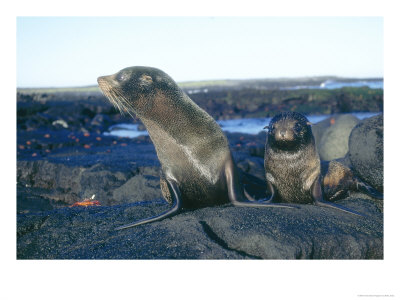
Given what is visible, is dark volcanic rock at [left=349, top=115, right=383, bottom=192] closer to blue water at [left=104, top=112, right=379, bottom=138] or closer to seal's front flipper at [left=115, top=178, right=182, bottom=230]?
seal's front flipper at [left=115, top=178, right=182, bottom=230]

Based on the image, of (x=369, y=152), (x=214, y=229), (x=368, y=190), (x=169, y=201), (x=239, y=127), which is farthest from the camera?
(x=239, y=127)

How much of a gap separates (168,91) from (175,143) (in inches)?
23.6

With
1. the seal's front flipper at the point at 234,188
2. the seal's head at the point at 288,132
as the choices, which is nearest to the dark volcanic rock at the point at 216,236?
the seal's front flipper at the point at 234,188

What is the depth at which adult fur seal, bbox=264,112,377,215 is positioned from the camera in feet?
15.4

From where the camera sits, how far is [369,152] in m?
5.79

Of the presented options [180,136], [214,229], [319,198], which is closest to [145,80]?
[180,136]

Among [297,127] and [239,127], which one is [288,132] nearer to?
[297,127]

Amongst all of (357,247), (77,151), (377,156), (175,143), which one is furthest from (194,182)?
(77,151)

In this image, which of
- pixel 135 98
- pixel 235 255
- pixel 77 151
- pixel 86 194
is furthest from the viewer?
pixel 77 151

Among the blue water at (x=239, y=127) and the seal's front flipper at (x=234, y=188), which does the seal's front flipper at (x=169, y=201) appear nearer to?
the seal's front flipper at (x=234, y=188)

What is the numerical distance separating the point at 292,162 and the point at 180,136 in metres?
1.41

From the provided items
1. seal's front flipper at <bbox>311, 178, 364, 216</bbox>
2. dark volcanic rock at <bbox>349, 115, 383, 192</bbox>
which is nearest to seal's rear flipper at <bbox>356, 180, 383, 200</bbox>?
dark volcanic rock at <bbox>349, 115, 383, 192</bbox>

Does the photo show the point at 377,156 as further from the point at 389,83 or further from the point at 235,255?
the point at 235,255

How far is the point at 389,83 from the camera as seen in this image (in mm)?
4273
